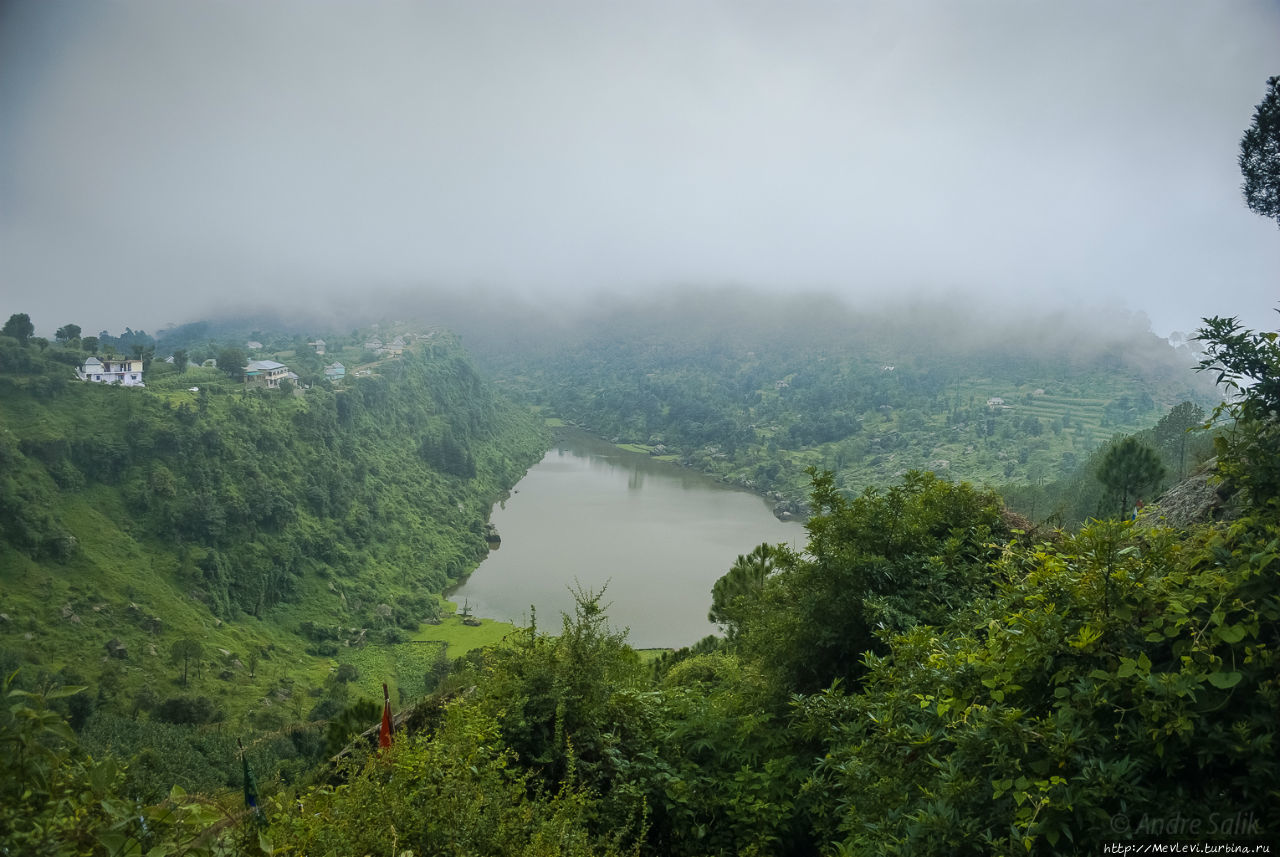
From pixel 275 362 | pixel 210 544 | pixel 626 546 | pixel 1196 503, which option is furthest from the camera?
pixel 275 362

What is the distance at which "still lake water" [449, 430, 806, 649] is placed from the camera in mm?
35781

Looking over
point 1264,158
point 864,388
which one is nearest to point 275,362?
point 1264,158

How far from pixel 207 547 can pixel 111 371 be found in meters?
17.7

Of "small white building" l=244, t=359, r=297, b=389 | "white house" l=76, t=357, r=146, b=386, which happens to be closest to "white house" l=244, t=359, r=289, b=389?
"small white building" l=244, t=359, r=297, b=389

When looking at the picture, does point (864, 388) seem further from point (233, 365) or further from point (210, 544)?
point (210, 544)

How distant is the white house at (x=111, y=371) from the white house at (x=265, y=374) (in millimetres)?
8483

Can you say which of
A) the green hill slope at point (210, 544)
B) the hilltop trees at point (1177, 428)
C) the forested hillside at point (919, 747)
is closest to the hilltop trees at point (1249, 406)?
the forested hillside at point (919, 747)

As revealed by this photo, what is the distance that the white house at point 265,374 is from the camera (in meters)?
56.7

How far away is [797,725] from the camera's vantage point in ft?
17.0

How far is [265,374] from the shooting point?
59.4 metres

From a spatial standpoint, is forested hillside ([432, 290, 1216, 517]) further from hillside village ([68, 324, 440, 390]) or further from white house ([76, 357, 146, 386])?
white house ([76, 357, 146, 386])

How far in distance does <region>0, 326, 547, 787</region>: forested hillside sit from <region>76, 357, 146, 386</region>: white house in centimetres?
111

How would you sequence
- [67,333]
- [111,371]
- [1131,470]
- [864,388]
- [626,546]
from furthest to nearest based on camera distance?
1. [864,388]
2. [67,333]
3. [111,371]
4. [626,546]
5. [1131,470]

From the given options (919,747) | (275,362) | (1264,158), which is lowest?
(275,362)
